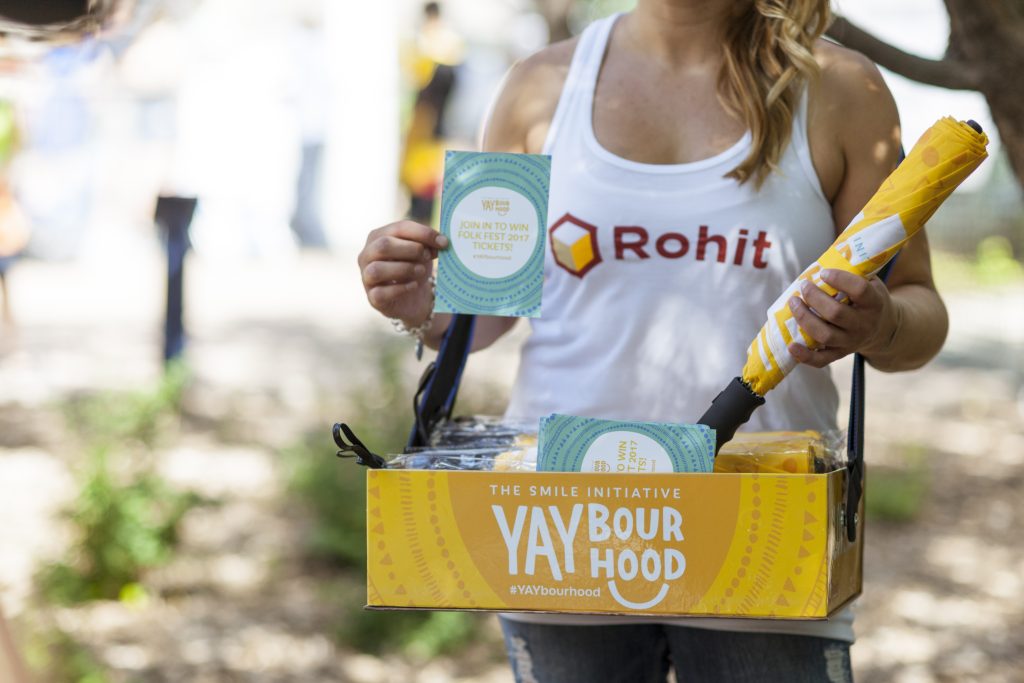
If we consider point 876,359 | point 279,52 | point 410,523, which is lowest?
point 410,523

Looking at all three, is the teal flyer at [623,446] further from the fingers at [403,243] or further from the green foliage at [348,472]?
the green foliage at [348,472]

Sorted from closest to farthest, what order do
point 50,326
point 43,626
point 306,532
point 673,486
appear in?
point 673,486, point 43,626, point 306,532, point 50,326

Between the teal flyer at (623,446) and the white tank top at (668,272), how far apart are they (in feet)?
1.22

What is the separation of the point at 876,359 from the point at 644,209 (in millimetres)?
352

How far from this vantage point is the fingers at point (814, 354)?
1.29 metres

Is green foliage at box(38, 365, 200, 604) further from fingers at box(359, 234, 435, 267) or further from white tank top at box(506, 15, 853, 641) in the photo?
fingers at box(359, 234, 435, 267)

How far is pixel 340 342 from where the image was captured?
851 cm

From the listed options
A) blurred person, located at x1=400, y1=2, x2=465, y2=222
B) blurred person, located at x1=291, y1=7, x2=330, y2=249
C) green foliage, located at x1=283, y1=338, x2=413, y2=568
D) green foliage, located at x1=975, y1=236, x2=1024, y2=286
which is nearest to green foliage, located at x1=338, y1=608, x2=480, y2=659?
green foliage, located at x1=283, y1=338, x2=413, y2=568

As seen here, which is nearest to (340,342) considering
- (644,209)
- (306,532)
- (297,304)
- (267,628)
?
(297,304)

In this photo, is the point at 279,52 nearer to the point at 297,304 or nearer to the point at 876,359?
the point at 297,304

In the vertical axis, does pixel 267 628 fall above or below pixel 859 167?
below

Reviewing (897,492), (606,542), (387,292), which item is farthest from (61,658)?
(897,492)

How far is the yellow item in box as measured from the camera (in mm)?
1324

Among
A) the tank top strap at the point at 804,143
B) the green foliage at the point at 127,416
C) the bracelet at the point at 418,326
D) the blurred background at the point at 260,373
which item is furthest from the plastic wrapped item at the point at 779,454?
the green foliage at the point at 127,416
